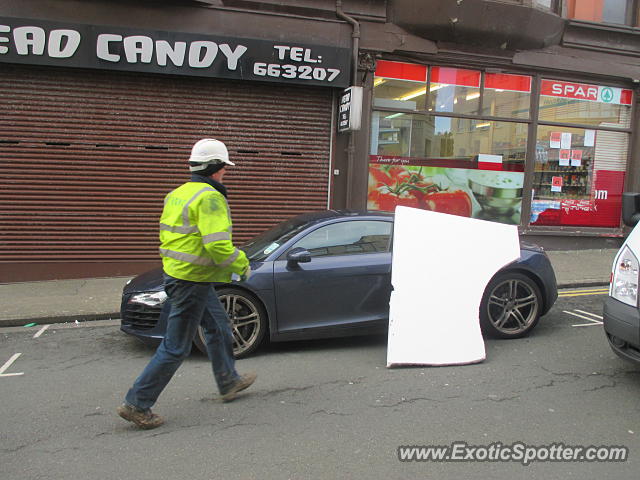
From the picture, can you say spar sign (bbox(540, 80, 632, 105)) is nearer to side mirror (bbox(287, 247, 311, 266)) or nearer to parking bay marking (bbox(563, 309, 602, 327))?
parking bay marking (bbox(563, 309, 602, 327))

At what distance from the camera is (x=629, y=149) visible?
39.8ft

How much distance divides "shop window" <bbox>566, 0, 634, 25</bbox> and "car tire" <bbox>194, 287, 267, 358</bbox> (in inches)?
403

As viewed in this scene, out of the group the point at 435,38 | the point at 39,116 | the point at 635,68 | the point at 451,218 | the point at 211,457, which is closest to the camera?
the point at 211,457

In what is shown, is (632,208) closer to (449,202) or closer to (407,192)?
(407,192)

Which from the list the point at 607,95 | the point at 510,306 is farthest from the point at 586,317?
the point at 607,95

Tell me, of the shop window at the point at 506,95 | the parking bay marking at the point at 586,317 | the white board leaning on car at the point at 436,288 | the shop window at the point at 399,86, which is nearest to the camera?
the white board leaning on car at the point at 436,288

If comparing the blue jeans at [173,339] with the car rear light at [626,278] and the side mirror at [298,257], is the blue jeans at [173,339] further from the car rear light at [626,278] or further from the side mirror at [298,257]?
the car rear light at [626,278]

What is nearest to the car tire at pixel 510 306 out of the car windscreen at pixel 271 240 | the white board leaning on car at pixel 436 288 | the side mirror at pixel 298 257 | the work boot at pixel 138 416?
the white board leaning on car at pixel 436 288

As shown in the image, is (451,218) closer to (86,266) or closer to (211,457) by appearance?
(211,457)

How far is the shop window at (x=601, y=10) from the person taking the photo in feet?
37.0

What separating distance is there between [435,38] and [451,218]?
6.79 metres

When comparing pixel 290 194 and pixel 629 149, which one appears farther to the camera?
pixel 629 149

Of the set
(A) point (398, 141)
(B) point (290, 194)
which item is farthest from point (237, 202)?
(A) point (398, 141)

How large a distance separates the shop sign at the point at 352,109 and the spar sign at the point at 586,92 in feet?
15.3
